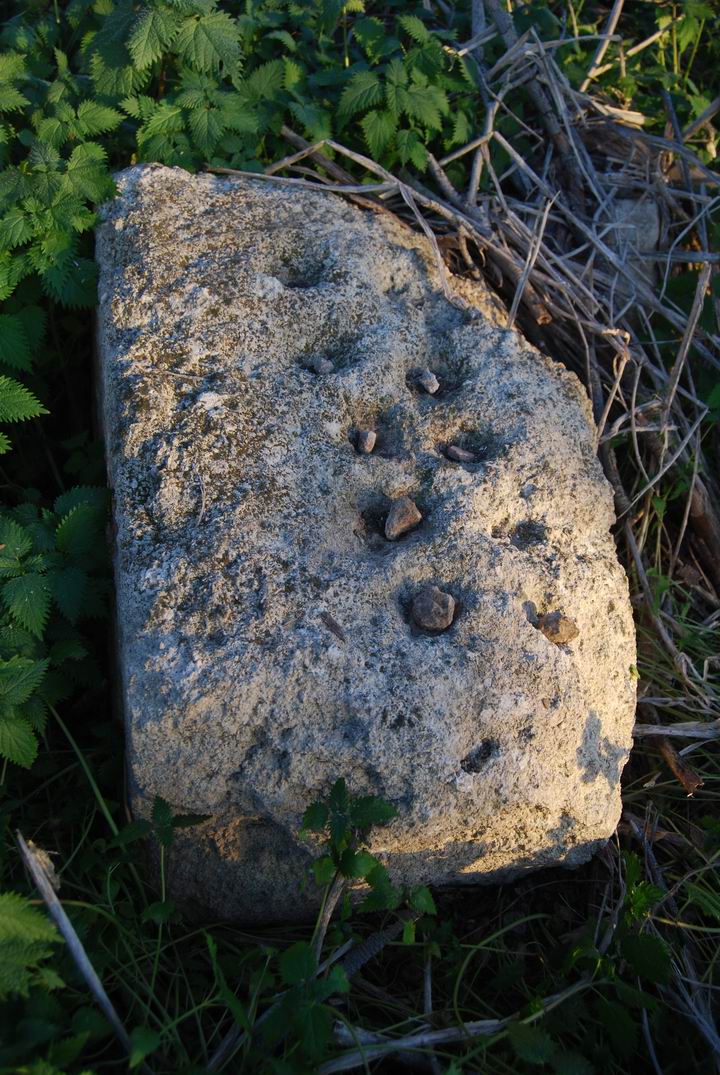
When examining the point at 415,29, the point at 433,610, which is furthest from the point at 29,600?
the point at 415,29

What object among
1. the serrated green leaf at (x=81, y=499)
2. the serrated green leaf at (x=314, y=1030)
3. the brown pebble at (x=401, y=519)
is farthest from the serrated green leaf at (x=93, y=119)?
the serrated green leaf at (x=314, y=1030)

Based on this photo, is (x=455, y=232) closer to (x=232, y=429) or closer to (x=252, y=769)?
(x=232, y=429)

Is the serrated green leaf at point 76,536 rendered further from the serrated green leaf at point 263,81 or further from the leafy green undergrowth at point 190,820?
the serrated green leaf at point 263,81

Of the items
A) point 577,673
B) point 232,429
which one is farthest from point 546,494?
point 232,429

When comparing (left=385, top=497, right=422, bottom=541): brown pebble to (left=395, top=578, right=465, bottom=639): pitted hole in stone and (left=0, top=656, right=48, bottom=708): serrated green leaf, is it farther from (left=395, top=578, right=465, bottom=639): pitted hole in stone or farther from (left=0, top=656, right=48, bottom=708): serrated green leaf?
(left=0, top=656, right=48, bottom=708): serrated green leaf

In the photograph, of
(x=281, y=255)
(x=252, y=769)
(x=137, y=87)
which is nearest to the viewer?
(x=252, y=769)

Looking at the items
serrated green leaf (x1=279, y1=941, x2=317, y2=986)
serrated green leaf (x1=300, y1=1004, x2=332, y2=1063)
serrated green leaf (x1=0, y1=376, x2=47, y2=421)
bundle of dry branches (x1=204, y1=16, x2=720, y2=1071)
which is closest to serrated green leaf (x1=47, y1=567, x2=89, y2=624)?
serrated green leaf (x1=0, y1=376, x2=47, y2=421)
